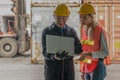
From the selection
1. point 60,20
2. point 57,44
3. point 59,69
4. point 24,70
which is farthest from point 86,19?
point 24,70

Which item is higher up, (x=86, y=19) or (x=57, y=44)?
(x=86, y=19)

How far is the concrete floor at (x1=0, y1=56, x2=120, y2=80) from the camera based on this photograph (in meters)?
10.9

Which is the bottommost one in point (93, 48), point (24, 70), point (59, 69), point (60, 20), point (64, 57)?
point (24, 70)

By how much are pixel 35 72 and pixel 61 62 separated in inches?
281

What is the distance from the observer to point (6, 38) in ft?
53.6

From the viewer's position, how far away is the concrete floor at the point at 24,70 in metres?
10.9

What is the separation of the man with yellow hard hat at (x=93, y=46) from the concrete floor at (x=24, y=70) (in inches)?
219

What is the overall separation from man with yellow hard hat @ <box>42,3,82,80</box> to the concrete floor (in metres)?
5.59

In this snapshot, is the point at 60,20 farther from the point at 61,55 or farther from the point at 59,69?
the point at 59,69

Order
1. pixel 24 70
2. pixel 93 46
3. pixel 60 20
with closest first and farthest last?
1. pixel 60 20
2. pixel 93 46
3. pixel 24 70

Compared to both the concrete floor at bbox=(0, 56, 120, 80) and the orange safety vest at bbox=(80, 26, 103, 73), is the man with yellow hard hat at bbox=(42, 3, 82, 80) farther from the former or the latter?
the concrete floor at bbox=(0, 56, 120, 80)

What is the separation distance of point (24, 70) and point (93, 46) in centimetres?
788

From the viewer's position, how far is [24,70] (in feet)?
41.1

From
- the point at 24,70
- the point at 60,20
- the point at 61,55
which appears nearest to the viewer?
the point at 61,55
